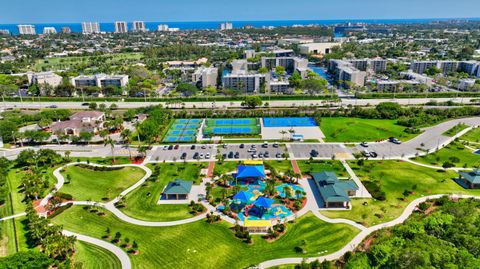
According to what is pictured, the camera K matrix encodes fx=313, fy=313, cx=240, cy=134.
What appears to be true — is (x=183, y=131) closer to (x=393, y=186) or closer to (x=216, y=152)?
(x=216, y=152)

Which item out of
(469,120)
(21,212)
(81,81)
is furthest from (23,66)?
(469,120)

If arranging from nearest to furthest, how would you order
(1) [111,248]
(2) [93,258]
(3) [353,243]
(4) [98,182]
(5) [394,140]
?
(2) [93,258]
(1) [111,248]
(3) [353,243]
(4) [98,182]
(5) [394,140]

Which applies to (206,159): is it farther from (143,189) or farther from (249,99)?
(249,99)

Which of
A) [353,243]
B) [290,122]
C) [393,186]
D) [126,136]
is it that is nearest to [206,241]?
[353,243]

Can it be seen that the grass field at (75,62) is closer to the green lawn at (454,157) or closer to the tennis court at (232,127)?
the tennis court at (232,127)

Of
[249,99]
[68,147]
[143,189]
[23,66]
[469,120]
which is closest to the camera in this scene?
[143,189]
